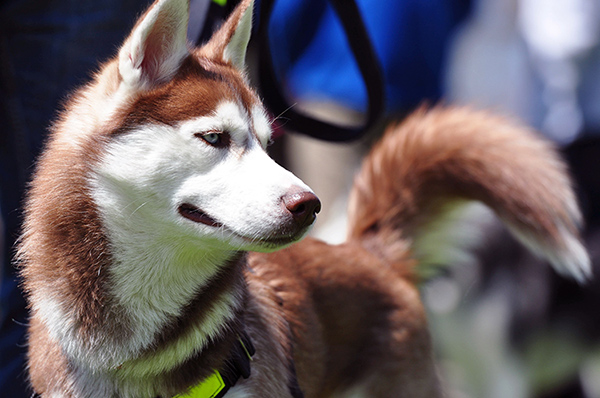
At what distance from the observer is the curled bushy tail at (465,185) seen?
275 centimetres

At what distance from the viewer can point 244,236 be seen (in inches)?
71.4

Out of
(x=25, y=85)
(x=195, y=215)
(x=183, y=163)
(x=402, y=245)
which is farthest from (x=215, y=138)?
(x=402, y=245)

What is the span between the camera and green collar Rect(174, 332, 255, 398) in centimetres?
196

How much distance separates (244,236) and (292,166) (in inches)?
136

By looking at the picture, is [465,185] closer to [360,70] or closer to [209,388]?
[360,70]

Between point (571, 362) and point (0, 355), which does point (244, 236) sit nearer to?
point (0, 355)

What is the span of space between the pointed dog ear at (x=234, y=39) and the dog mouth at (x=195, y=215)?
21.4 inches

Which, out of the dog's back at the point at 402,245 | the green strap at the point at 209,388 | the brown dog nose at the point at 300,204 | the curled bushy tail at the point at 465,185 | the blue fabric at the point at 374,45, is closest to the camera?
the brown dog nose at the point at 300,204

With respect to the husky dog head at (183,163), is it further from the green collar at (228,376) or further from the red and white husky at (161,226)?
the green collar at (228,376)

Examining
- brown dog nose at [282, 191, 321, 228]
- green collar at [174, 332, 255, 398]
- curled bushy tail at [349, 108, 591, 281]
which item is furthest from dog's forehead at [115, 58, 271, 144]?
curled bushy tail at [349, 108, 591, 281]

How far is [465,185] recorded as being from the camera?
2838 mm

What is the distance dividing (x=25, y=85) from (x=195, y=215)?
1.18m

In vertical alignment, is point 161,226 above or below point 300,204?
below

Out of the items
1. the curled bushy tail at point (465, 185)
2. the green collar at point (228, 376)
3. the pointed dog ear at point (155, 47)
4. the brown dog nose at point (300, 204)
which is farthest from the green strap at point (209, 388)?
the curled bushy tail at point (465, 185)
